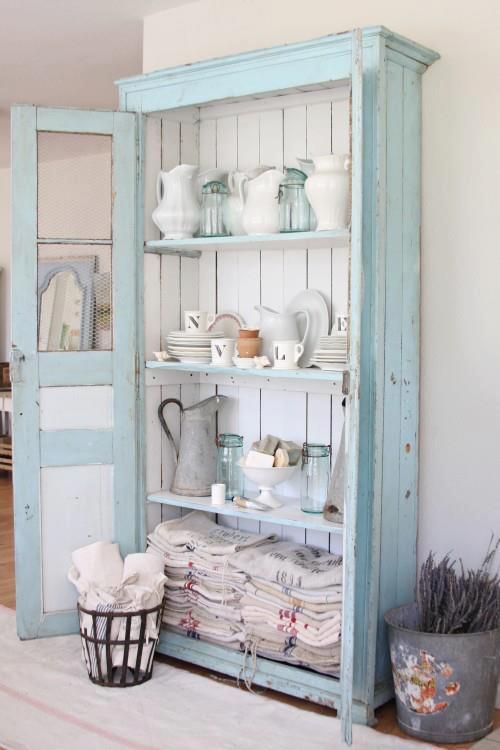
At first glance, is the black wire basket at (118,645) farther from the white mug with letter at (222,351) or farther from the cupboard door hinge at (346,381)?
the cupboard door hinge at (346,381)

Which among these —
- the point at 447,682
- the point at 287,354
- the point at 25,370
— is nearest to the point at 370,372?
the point at 287,354

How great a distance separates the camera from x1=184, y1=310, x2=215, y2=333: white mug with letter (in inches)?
141

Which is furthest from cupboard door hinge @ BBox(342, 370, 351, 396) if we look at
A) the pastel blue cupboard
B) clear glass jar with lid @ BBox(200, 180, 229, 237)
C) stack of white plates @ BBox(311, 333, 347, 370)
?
clear glass jar with lid @ BBox(200, 180, 229, 237)

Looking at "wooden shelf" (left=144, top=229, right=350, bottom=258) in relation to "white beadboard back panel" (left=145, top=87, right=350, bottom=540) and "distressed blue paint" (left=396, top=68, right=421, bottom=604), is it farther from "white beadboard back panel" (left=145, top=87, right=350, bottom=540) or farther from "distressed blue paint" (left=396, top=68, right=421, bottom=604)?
"distressed blue paint" (left=396, top=68, right=421, bottom=604)

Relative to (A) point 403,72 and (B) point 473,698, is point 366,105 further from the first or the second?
(B) point 473,698

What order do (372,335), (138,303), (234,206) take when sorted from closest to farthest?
(372,335), (234,206), (138,303)

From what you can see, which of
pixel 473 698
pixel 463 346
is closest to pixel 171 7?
pixel 463 346

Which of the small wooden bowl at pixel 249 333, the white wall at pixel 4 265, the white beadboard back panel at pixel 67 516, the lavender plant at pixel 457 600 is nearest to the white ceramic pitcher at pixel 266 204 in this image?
the small wooden bowl at pixel 249 333

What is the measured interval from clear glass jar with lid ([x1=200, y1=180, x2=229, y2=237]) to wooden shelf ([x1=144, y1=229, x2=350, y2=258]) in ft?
0.20

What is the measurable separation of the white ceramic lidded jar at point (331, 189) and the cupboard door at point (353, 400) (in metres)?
0.25

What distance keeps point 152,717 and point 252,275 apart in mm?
1663

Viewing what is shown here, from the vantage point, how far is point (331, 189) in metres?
3.02

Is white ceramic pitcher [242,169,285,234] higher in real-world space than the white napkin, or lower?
higher

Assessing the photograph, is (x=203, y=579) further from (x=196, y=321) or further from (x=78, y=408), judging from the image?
(x=196, y=321)
